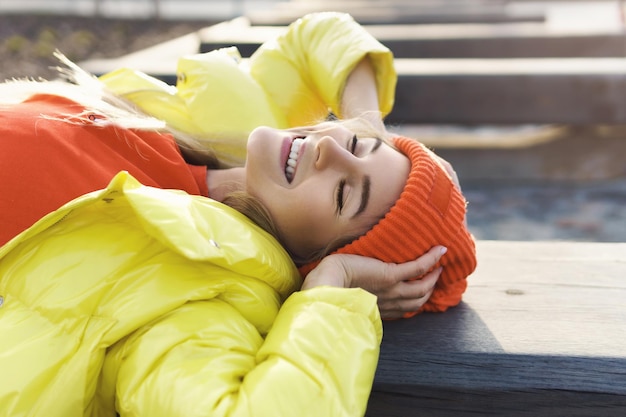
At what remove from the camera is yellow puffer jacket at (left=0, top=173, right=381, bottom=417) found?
5.22ft

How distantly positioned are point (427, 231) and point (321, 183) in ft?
1.18

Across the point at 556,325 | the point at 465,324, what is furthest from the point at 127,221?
the point at 556,325

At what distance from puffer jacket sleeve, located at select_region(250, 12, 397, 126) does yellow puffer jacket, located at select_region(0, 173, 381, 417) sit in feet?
4.70

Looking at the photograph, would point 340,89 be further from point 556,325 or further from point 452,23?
point 452,23

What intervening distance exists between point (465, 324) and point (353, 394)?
2.24ft

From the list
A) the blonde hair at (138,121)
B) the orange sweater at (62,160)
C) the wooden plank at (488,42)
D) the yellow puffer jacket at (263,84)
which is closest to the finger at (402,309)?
the blonde hair at (138,121)

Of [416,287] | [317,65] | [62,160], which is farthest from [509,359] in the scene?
[317,65]

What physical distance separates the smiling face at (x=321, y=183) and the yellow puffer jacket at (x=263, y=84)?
508 mm

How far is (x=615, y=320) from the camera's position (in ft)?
7.28

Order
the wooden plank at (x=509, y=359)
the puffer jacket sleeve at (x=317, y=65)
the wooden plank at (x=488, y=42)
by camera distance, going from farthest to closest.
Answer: the wooden plank at (x=488, y=42) < the puffer jacket sleeve at (x=317, y=65) < the wooden plank at (x=509, y=359)

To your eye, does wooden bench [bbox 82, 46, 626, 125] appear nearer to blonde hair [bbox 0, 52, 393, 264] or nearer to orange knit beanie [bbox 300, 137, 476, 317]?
blonde hair [bbox 0, 52, 393, 264]

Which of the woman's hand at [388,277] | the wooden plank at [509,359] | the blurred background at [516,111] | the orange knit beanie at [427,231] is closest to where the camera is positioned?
the wooden plank at [509,359]

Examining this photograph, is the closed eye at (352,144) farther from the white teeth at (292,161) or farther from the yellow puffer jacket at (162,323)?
the yellow puffer jacket at (162,323)

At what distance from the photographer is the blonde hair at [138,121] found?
2.31 m
